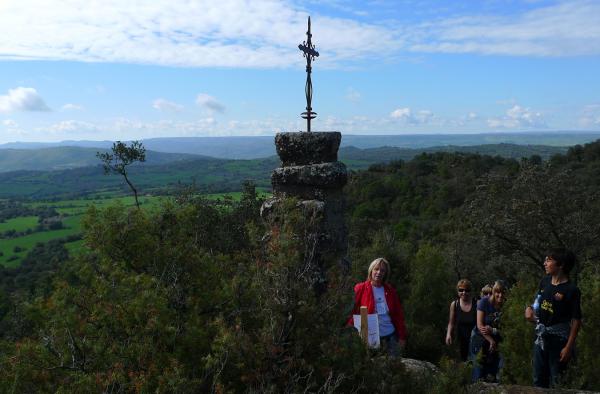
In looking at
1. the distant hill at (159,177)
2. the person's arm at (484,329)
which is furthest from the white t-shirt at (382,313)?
the distant hill at (159,177)

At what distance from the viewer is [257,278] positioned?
398 cm

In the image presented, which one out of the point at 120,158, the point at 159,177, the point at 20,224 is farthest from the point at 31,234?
the point at 120,158

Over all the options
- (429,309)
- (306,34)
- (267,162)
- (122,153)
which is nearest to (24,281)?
(122,153)

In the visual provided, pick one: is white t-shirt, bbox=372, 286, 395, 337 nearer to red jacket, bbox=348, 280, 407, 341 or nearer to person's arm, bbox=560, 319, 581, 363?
red jacket, bbox=348, 280, 407, 341

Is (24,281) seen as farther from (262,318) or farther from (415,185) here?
(262,318)

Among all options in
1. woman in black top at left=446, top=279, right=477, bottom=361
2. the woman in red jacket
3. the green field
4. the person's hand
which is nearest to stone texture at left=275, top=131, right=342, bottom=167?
the woman in red jacket

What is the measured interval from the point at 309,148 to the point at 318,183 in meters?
0.50

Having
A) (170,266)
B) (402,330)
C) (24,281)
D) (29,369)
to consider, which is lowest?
(24,281)

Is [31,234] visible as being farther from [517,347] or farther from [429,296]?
[517,347]

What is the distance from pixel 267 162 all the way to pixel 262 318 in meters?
184

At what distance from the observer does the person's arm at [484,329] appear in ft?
21.5

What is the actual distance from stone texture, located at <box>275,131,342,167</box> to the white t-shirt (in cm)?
174

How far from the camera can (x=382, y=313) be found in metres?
5.84

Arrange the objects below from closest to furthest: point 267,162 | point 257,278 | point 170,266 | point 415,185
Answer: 1. point 257,278
2. point 170,266
3. point 415,185
4. point 267,162
